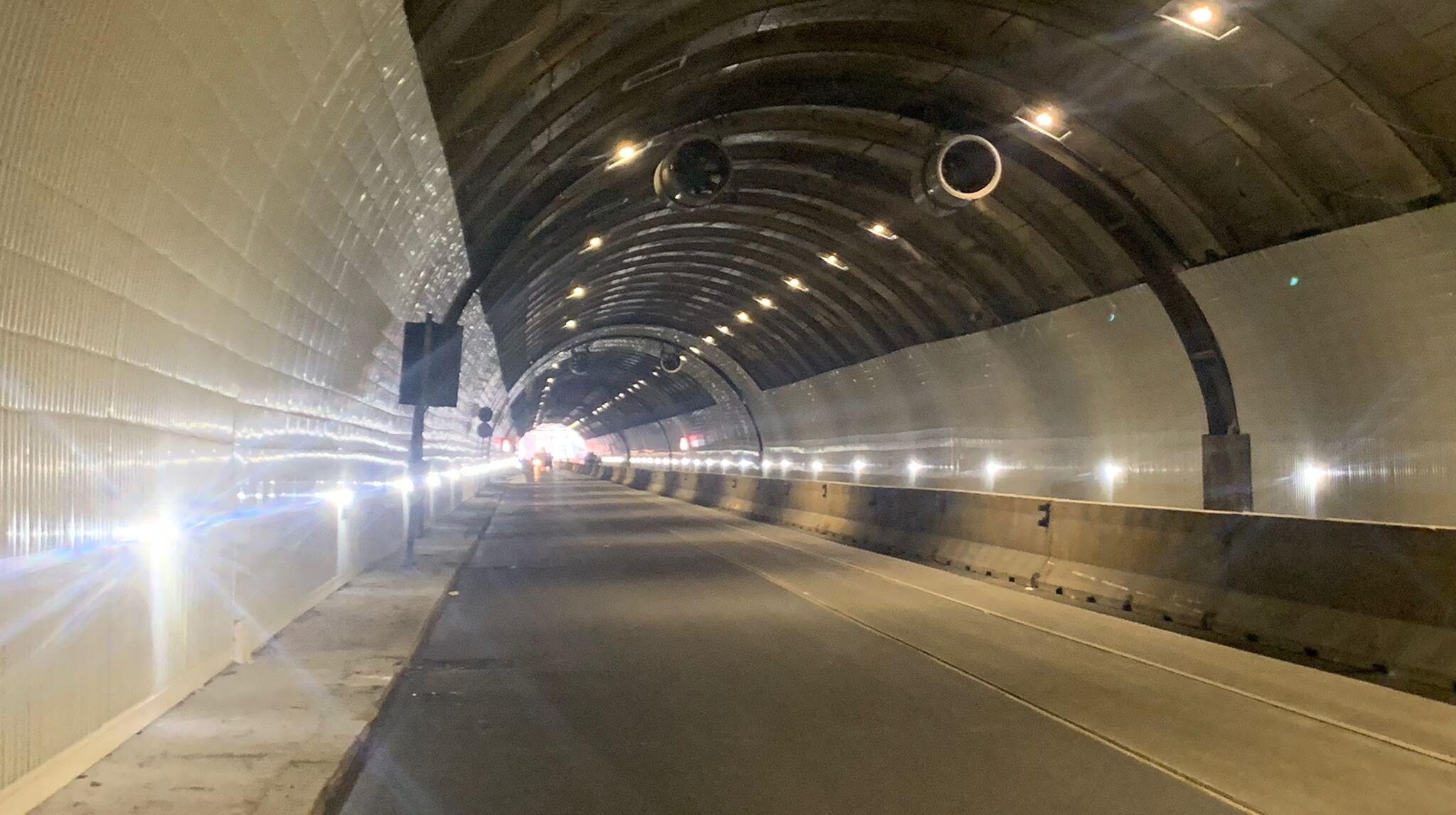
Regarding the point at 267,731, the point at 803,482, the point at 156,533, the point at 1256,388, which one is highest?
the point at 1256,388

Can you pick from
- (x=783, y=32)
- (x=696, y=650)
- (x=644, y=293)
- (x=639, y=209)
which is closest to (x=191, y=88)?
(x=696, y=650)

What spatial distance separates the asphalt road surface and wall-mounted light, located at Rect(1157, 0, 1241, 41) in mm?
6611

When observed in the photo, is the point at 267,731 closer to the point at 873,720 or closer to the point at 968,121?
the point at 873,720

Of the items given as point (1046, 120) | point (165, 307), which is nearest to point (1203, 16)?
point (1046, 120)

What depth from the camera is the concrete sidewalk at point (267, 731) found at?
5.69 meters

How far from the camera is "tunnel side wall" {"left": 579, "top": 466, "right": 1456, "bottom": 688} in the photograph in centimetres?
909

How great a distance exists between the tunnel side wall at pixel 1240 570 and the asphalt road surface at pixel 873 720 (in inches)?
18.4

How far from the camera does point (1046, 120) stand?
57.7ft

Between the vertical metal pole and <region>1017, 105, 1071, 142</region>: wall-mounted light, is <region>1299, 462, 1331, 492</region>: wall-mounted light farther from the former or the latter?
the vertical metal pole

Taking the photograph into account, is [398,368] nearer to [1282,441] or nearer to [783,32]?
[783,32]

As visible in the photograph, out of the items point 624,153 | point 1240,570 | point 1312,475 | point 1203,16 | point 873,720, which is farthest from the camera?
point 624,153

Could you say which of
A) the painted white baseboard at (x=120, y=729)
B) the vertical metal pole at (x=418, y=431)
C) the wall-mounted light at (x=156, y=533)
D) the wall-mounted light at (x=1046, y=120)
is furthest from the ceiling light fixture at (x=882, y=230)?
the wall-mounted light at (x=156, y=533)

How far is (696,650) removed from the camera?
10750mm

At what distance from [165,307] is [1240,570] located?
30.6 feet
